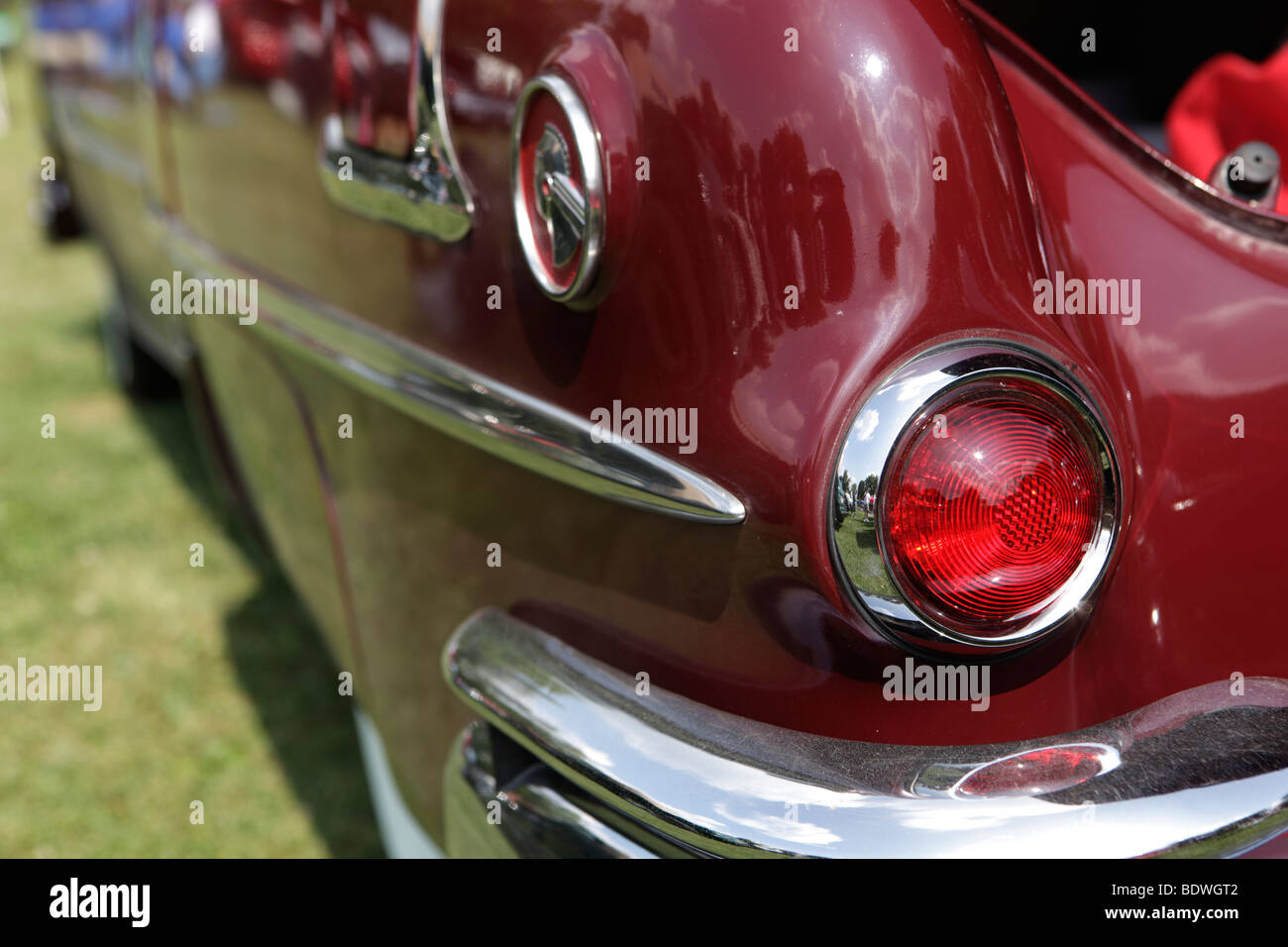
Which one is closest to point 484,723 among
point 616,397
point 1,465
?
point 616,397

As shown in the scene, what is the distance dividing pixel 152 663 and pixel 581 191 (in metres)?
2.54

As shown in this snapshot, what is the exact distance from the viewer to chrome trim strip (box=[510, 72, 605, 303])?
1.25 meters

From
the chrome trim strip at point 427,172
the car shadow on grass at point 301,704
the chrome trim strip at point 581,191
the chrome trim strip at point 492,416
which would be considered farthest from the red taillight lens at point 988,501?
the car shadow on grass at point 301,704

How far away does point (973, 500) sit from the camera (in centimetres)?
117

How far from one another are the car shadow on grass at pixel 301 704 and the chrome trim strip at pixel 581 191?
168 cm

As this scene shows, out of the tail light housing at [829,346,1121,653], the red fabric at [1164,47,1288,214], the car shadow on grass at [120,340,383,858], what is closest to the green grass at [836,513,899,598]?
the tail light housing at [829,346,1121,653]

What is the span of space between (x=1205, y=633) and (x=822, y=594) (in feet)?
1.47

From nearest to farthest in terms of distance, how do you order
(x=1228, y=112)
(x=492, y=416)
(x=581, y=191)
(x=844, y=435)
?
(x=844, y=435) → (x=581, y=191) → (x=492, y=416) → (x=1228, y=112)

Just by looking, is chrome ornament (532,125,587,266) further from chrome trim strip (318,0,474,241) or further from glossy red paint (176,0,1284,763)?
chrome trim strip (318,0,474,241)

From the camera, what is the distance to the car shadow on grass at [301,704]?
2.71 meters

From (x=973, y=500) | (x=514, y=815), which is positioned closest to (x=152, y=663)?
(x=514, y=815)

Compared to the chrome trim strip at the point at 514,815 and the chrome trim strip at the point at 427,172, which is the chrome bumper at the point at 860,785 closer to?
the chrome trim strip at the point at 514,815

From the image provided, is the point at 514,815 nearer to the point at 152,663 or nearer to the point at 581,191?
the point at 581,191
